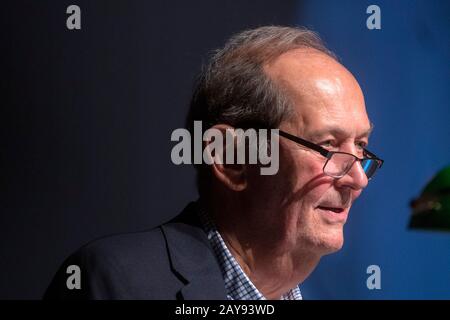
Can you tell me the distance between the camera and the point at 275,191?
148 centimetres

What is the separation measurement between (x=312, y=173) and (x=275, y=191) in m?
0.09

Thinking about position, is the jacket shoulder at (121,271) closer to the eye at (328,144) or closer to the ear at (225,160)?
the ear at (225,160)

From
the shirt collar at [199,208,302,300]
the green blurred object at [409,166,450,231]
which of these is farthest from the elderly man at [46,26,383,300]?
the green blurred object at [409,166,450,231]

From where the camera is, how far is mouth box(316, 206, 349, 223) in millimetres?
1472

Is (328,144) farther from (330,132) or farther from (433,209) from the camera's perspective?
(433,209)

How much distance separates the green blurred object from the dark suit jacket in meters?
0.65

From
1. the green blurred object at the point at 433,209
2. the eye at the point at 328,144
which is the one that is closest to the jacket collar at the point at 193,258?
the eye at the point at 328,144

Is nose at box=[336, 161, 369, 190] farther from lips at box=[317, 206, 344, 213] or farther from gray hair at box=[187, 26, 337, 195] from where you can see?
gray hair at box=[187, 26, 337, 195]

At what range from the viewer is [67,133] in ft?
5.96

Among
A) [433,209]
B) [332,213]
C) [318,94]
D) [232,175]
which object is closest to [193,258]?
[232,175]

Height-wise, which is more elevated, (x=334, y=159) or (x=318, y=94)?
(x=318, y=94)

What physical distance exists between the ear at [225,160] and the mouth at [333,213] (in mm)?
183

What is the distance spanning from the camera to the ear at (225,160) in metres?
1.52
